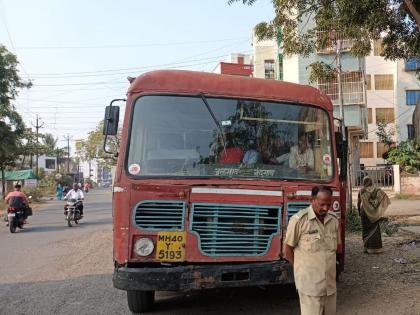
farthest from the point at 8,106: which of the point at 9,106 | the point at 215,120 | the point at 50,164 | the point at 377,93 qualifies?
the point at 50,164

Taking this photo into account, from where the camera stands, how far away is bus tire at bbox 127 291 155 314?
6.24 metres

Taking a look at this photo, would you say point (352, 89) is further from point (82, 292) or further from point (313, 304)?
point (313, 304)

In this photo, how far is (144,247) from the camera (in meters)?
5.49

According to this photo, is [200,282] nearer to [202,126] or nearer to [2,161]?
[202,126]

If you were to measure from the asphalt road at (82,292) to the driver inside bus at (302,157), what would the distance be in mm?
1679

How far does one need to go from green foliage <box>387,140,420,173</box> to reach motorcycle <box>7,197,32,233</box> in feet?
56.0

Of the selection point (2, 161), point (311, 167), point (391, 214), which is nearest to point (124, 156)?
point (311, 167)

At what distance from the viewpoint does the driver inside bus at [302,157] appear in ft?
20.0

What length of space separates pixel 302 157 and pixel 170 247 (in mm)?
1839

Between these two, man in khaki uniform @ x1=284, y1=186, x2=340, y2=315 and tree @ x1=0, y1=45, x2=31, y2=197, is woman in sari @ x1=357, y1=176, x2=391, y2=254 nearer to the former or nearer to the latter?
man in khaki uniform @ x1=284, y1=186, x2=340, y2=315

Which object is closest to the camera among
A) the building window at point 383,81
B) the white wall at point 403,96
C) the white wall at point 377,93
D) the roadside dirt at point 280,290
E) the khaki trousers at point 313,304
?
the khaki trousers at point 313,304

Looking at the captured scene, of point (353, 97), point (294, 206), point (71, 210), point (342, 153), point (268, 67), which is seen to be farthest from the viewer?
point (268, 67)

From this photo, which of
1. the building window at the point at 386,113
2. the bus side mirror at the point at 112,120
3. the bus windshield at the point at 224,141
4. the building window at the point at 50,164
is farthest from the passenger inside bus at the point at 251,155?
the building window at the point at 50,164

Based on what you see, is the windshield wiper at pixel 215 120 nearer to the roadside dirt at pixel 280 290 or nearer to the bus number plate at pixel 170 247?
the bus number plate at pixel 170 247
